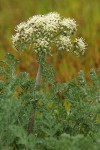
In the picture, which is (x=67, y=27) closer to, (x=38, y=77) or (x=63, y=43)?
(x=63, y=43)

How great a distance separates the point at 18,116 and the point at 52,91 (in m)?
0.31

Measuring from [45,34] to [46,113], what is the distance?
38 cm

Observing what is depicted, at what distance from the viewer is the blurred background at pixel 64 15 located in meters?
5.85

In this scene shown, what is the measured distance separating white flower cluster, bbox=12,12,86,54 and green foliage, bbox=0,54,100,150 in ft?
0.62

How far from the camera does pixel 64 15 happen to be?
21.4 ft

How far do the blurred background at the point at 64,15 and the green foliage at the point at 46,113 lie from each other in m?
2.82

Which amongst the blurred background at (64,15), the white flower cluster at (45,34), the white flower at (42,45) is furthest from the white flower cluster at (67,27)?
the blurred background at (64,15)

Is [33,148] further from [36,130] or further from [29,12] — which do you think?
[29,12]

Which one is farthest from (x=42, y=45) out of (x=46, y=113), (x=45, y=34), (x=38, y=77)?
(x=46, y=113)

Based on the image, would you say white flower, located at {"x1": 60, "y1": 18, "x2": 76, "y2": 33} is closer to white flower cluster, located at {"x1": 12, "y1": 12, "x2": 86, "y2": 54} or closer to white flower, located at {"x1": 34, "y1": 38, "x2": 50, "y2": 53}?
white flower cluster, located at {"x1": 12, "y1": 12, "x2": 86, "y2": 54}

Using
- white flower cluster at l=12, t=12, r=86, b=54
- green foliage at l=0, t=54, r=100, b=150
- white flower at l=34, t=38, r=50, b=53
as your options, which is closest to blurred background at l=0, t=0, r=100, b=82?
green foliage at l=0, t=54, r=100, b=150

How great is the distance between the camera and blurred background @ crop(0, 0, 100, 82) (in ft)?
19.2

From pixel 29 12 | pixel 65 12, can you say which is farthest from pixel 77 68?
pixel 29 12

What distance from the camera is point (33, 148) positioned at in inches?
87.5
